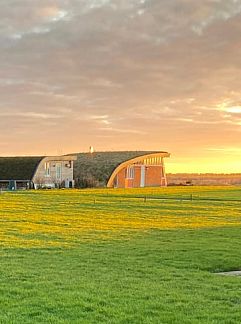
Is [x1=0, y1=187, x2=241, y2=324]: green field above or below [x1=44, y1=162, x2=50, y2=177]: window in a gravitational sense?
below

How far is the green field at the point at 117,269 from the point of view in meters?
6.72

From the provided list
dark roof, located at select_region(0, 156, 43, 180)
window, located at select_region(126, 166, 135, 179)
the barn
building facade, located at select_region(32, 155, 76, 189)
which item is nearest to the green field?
the barn

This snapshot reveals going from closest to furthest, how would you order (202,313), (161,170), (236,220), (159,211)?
(202,313) → (236,220) → (159,211) → (161,170)

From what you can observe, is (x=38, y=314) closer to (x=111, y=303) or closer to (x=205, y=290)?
(x=111, y=303)

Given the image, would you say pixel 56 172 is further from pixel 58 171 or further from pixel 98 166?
pixel 98 166

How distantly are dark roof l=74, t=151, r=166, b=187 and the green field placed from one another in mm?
34216

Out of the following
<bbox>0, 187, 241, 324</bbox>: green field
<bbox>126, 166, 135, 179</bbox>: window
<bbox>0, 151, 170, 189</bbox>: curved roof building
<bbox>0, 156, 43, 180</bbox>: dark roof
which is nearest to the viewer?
<bbox>0, 187, 241, 324</bbox>: green field

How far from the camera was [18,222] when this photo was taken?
18.2 metres

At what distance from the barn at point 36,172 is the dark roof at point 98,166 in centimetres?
191

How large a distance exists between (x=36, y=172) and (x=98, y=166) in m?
9.73

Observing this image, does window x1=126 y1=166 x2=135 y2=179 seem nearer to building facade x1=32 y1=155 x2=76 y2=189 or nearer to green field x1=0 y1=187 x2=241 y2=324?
building facade x1=32 y1=155 x2=76 y2=189

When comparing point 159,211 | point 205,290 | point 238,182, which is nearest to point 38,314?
point 205,290

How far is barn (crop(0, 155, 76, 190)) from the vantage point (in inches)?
1943

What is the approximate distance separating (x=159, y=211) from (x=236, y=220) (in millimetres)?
4325
